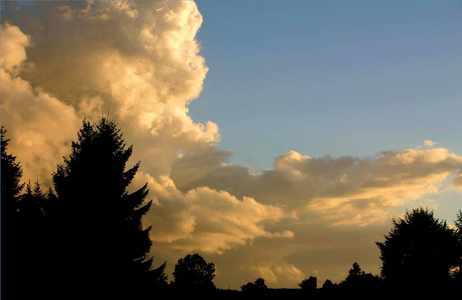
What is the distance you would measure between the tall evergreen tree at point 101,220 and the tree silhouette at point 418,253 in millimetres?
35483

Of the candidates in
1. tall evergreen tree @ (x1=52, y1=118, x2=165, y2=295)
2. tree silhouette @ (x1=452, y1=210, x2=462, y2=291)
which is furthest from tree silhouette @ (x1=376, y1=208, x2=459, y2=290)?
tall evergreen tree @ (x1=52, y1=118, x2=165, y2=295)

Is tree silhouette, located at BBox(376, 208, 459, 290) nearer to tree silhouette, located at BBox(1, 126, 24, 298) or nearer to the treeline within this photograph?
the treeline

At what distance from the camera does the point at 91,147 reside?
900 inches

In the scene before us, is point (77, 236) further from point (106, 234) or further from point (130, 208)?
point (130, 208)

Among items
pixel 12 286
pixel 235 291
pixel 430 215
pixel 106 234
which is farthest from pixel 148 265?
pixel 430 215

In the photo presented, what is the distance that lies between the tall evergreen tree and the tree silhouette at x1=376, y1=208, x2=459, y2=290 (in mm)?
35483

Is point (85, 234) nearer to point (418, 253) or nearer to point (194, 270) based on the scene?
point (418, 253)

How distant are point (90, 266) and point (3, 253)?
14.6ft

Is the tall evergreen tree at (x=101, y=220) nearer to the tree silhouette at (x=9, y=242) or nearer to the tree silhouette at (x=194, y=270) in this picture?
the tree silhouette at (x=9, y=242)


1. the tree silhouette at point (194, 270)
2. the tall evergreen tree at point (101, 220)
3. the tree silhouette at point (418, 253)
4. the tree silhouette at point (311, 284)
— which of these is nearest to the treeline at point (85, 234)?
the tall evergreen tree at point (101, 220)

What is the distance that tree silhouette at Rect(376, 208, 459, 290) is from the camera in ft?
153

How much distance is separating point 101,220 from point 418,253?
4162 centimetres

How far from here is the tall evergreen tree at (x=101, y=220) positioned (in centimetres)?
1988

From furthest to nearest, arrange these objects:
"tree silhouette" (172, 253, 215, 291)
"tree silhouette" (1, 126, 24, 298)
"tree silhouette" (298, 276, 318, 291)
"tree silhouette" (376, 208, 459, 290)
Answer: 1. "tree silhouette" (172, 253, 215, 291)
2. "tree silhouette" (376, 208, 459, 290)
3. "tree silhouette" (298, 276, 318, 291)
4. "tree silhouette" (1, 126, 24, 298)
